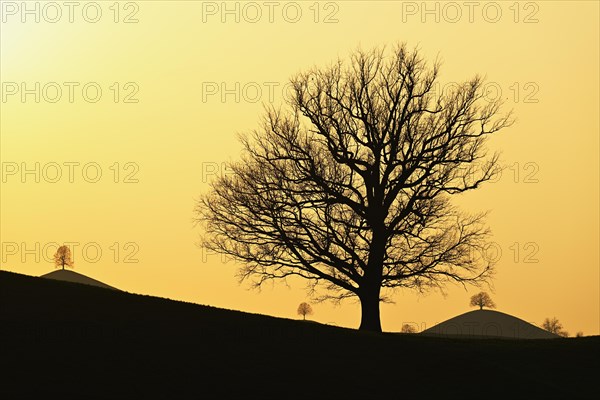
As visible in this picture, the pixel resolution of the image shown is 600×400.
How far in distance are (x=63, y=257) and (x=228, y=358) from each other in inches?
4320

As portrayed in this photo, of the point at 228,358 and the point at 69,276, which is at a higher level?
the point at 69,276

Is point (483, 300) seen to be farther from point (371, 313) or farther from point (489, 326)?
point (371, 313)

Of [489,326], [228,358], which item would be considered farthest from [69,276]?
[228,358]

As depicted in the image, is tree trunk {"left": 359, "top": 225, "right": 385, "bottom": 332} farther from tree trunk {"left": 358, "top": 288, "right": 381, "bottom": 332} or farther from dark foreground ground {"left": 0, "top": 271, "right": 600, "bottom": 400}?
dark foreground ground {"left": 0, "top": 271, "right": 600, "bottom": 400}

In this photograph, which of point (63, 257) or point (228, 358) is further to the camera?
point (63, 257)

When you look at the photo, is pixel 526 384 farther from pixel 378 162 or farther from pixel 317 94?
pixel 317 94

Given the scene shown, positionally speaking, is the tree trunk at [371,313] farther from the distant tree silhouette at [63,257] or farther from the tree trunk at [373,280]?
the distant tree silhouette at [63,257]

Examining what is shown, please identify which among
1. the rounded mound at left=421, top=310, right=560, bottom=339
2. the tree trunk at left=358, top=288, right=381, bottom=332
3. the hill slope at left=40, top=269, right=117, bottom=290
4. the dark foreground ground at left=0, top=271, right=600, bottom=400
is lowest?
the dark foreground ground at left=0, top=271, right=600, bottom=400

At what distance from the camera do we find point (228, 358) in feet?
123

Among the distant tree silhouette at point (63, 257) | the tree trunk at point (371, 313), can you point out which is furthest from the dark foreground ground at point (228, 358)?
the distant tree silhouette at point (63, 257)

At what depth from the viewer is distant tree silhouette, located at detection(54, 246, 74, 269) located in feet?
466

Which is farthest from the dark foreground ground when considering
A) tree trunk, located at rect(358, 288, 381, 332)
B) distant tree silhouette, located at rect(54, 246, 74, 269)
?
distant tree silhouette, located at rect(54, 246, 74, 269)

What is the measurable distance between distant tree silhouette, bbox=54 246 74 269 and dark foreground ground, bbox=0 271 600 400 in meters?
97.4

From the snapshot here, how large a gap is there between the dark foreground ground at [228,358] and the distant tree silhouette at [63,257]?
97.4 m
